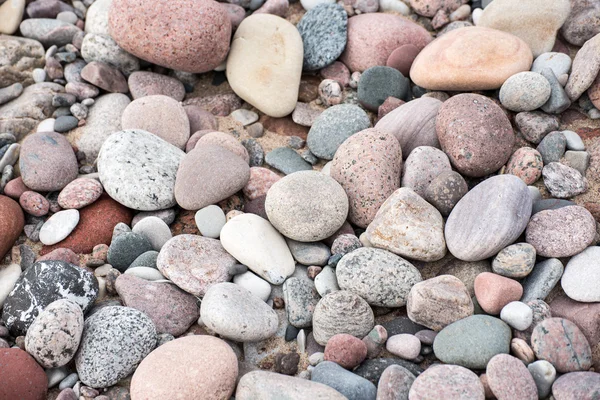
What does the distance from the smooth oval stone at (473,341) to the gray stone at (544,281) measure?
0.81 ft

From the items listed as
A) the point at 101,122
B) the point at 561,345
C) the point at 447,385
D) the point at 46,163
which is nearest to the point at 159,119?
the point at 101,122

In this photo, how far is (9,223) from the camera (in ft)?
10.3

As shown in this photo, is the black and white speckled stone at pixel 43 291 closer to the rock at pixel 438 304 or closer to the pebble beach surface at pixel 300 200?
the pebble beach surface at pixel 300 200

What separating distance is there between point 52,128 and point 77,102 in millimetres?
268

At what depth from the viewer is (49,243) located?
3.18 m

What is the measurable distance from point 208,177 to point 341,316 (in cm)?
113

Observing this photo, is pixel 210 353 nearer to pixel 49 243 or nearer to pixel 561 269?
pixel 49 243

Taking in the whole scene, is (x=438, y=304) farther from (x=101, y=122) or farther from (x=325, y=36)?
(x=101, y=122)

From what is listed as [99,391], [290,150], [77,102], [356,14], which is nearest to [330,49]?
[356,14]

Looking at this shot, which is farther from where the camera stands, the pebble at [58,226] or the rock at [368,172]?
the pebble at [58,226]

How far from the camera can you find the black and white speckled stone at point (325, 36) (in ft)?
13.0

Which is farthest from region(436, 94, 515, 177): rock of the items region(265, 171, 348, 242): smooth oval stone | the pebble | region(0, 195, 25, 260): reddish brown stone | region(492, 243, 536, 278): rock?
region(0, 195, 25, 260): reddish brown stone

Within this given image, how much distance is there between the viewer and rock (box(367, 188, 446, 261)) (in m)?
2.83

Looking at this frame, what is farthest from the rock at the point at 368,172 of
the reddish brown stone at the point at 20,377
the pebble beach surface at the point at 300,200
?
the reddish brown stone at the point at 20,377
